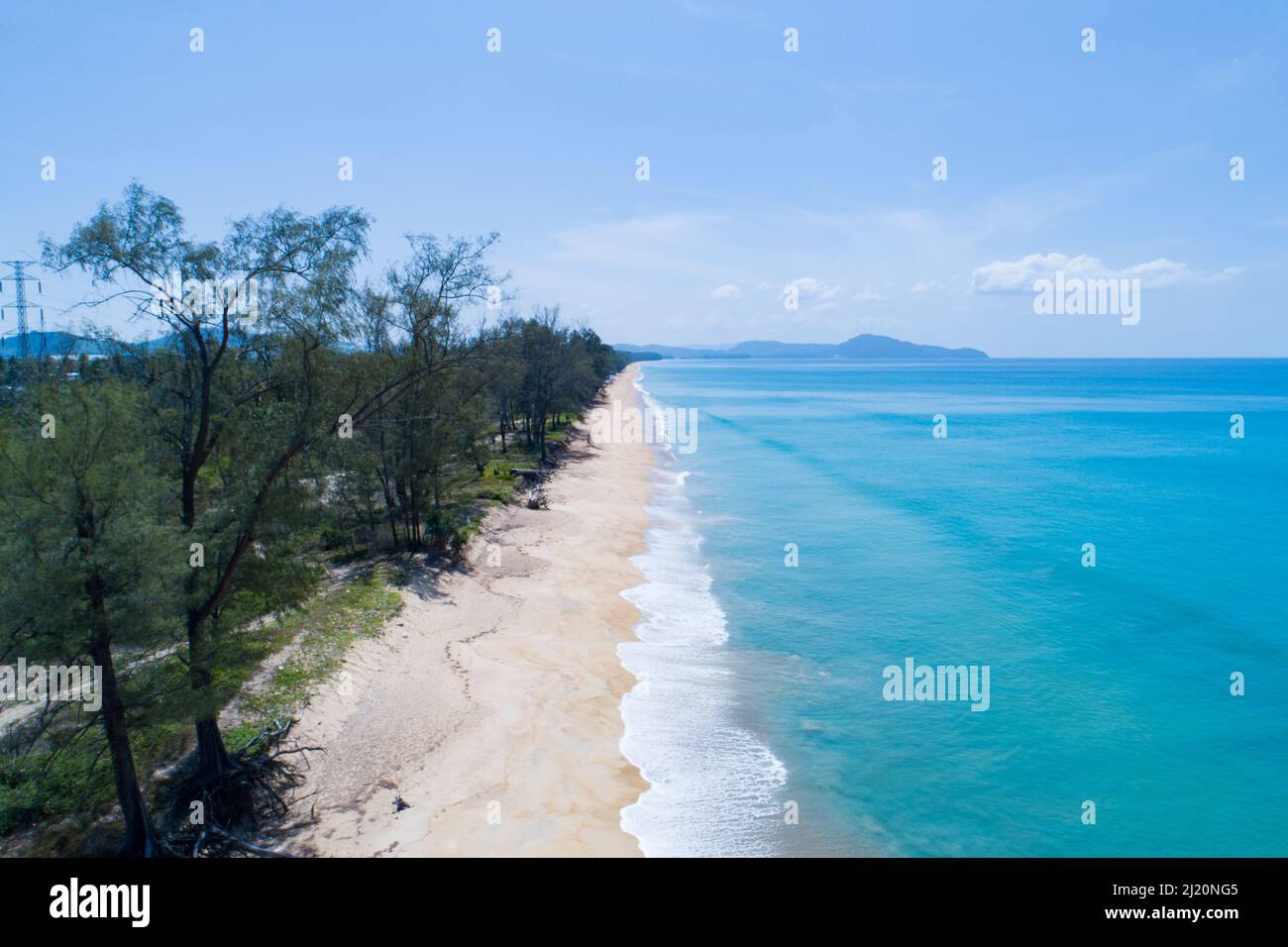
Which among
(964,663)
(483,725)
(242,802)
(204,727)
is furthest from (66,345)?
(964,663)

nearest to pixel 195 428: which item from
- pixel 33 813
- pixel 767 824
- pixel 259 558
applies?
pixel 259 558

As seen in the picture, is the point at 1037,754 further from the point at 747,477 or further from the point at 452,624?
the point at 747,477

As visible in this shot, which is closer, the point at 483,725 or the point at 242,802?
the point at 242,802

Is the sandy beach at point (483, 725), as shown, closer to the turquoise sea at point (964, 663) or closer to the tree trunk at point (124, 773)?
the turquoise sea at point (964, 663)

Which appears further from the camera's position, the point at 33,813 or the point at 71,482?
the point at 33,813

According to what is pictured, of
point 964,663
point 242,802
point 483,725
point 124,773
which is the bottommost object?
point 964,663

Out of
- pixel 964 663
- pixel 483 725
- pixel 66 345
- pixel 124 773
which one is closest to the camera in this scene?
pixel 124 773

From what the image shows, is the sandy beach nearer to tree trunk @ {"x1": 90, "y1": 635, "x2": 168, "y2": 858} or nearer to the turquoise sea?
the turquoise sea

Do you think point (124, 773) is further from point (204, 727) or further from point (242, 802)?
point (242, 802)

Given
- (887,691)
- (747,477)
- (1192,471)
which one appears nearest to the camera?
(887,691)
